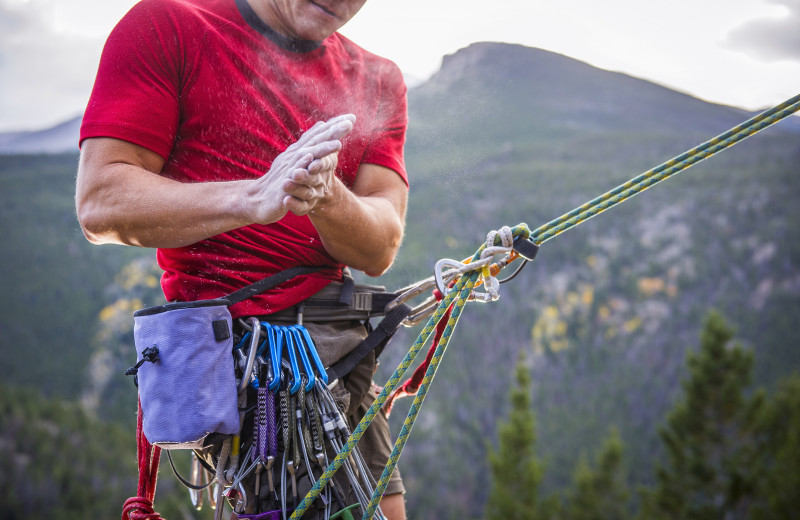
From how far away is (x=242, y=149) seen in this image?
2139 millimetres

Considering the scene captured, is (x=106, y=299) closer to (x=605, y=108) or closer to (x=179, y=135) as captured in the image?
(x=605, y=108)

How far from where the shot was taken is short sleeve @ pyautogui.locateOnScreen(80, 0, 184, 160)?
1905mm

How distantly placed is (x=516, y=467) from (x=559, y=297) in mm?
33405

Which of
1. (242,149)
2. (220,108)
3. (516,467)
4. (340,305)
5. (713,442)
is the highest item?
(220,108)

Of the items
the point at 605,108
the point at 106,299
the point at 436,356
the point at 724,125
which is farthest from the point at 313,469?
the point at 106,299

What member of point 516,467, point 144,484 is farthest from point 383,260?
point 516,467

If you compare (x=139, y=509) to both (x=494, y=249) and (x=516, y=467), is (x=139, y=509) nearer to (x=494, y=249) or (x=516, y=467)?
(x=494, y=249)

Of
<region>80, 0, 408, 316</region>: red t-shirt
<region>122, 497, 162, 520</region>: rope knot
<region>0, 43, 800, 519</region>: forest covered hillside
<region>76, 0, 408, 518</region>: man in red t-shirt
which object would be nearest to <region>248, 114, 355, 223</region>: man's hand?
<region>76, 0, 408, 518</region>: man in red t-shirt

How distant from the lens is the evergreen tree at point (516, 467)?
3519 cm

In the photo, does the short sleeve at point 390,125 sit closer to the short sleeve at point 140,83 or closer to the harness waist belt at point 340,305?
the harness waist belt at point 340,305

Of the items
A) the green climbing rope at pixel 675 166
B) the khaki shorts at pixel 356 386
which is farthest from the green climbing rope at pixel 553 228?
the khaki shorts at pixel 356 386

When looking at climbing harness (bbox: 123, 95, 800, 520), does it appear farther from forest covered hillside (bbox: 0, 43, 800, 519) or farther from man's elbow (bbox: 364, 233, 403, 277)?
forest covered hillside (bbox: 0, 43, 800, 519)

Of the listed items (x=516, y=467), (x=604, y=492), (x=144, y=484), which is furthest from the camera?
(x=604, y=492)

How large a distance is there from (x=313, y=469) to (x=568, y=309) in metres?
65.8
